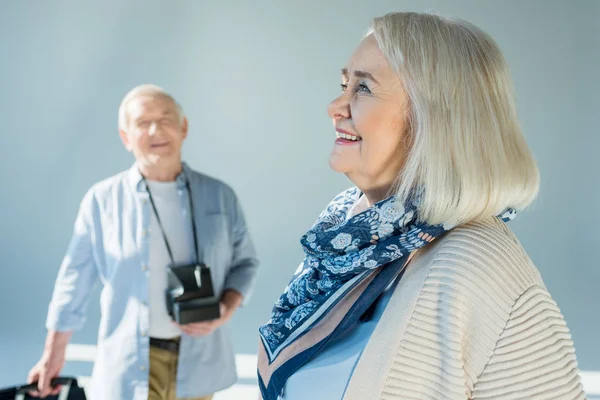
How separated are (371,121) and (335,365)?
547mm

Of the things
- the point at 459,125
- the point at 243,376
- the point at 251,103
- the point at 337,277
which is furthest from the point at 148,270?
the point at 251,103

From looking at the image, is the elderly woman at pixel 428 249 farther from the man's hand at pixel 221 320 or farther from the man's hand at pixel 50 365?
the man's hand at pixel 50 365

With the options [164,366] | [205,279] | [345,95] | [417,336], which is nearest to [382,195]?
[345,95]

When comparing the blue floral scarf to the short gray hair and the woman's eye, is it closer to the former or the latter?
the short gray hair

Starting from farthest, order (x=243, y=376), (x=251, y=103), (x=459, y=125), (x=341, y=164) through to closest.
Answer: (x=251, y=103), (x=243, y=376), (x=341, y=164), (x=459, y=125)

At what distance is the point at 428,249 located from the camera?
1.48m

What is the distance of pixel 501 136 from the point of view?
1.45 meters

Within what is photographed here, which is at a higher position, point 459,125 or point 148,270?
point 459,125

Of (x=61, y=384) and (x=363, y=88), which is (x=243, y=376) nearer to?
(x=61, y=384)

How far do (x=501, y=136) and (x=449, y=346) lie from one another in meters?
0.46

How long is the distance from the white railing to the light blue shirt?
66.1 inches

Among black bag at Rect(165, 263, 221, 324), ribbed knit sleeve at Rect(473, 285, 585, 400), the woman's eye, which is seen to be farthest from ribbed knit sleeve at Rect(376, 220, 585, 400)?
black bag at Rect(165, 263, 221, 324)

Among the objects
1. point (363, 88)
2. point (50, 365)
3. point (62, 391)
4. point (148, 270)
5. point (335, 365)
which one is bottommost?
point (62, 391)

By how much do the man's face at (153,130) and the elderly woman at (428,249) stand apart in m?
1.49
